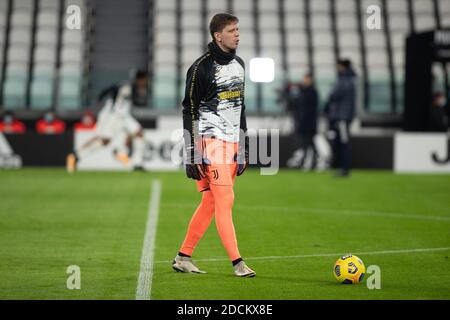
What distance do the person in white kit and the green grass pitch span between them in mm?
2617

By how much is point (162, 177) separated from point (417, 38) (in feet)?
24.7

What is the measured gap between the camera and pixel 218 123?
351 inches

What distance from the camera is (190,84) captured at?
881 centimetres

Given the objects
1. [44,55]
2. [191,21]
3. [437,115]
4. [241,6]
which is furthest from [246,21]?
[437,115]

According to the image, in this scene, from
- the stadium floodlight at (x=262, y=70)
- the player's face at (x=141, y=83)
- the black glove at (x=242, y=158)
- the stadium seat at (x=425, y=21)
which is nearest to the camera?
the black glove at (x=242, y=158)

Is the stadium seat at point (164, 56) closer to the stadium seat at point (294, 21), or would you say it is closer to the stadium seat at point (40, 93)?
the stadium seat at point (294, 21)

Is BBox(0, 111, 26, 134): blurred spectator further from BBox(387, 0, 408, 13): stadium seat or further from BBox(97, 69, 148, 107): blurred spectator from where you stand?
BBox(387, 0, 408, 13): stadium seat

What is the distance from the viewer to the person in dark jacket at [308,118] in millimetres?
24375

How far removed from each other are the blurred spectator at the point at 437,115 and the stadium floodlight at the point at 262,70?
5.44 meters

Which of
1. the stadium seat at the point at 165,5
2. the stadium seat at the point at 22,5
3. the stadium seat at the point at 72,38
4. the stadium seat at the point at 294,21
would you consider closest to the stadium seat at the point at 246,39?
the stadium seat at the point at 294,21

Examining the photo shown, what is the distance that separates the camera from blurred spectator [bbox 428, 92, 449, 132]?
83.6 ft

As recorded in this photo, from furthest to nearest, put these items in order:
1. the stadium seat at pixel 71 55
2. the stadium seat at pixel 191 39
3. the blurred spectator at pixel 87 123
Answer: the stadium seat at pixel 191 39 < the stadium seat at pixel 71 55 < the blurred spectator at pixel 87 123

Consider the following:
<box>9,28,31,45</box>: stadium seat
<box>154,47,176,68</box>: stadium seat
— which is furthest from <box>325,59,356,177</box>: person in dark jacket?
<box>9,28,31,45</box>: stadium seat

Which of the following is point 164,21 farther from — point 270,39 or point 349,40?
point 349,40
